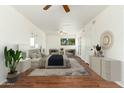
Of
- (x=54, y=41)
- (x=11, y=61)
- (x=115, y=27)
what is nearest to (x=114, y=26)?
(x=115, y=27)

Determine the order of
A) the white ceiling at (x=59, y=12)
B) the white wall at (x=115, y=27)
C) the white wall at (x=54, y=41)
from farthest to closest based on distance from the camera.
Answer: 1. the white wall at (x=54, y=41)
2. the white ceiling at (x=59, y=12)
3. the white wall at (x=115, y=27)

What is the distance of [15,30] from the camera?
5.11m

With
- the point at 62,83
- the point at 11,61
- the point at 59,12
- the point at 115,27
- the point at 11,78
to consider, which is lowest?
the point at 62,83

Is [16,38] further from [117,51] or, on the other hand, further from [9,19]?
[117,51]

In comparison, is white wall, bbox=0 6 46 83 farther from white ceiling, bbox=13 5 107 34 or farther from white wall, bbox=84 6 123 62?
white wall, bbox=84 6 123 62

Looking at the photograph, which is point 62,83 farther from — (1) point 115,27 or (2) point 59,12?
(2) point 59,12

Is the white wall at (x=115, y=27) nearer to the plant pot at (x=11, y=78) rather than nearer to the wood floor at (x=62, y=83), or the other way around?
the wood floor at (x=62, y=83)

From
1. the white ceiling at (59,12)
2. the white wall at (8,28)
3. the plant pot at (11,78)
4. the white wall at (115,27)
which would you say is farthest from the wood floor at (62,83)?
the white ceiling at (59,12)

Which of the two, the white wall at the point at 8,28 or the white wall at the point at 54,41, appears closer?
the white wall at the point at 8,28

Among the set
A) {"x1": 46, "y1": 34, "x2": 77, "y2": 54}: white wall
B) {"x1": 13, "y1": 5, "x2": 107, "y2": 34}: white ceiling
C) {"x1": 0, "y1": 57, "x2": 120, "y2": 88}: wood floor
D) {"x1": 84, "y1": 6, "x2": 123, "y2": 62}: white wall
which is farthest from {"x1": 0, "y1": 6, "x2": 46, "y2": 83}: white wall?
{"x1": 46, "y1": 34, "x2": 77, "y2": 54}: white wall

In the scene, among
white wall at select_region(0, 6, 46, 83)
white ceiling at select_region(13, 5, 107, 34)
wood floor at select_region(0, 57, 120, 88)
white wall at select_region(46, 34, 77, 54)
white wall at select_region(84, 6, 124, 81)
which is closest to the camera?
wood floor at select_region(0, 57, 120, 88)
